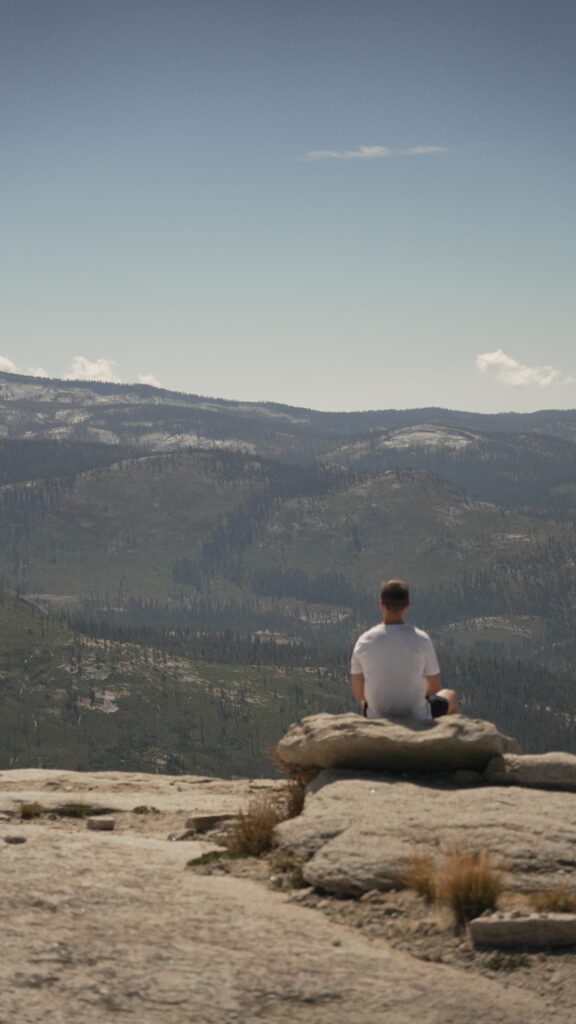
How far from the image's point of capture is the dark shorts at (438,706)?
2425 centimetres

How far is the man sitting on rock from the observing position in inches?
888

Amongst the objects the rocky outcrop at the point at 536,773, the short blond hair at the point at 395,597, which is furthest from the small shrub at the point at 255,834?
the short blond hair at the point at 395,597

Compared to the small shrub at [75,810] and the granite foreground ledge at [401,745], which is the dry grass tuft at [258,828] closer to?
the granite foreground ledge at [401,745]

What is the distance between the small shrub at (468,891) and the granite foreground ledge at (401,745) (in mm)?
5024

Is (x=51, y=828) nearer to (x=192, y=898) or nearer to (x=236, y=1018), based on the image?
(x=192, y=898)

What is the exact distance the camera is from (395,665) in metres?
22.8

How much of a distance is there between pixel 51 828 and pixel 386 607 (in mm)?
9598

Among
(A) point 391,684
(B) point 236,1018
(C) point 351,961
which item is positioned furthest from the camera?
(A) point 391,684

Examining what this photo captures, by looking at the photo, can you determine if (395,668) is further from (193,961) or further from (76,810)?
(193,961)

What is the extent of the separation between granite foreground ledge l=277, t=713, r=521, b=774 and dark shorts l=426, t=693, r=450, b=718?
6.44 ft

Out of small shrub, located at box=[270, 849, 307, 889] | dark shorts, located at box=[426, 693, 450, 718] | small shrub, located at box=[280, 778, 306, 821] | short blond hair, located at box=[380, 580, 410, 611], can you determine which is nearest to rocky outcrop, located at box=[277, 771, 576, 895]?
small shrub, located at box=[270, 849, 307, 889]

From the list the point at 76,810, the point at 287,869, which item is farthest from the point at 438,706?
the point at 76,810

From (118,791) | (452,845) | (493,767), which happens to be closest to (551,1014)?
(452,845)

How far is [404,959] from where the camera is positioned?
14.9m
